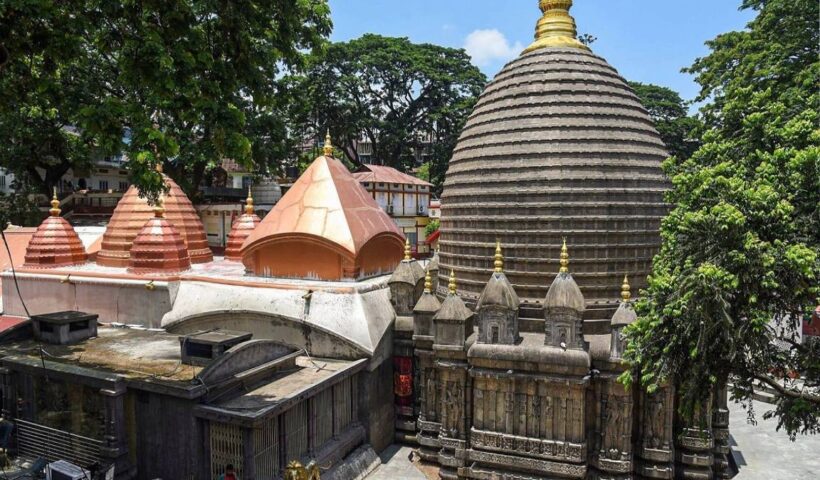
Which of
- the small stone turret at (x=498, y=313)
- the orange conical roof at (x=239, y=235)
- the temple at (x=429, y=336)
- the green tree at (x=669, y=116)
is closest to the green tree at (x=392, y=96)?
the green tree at (x=669, y=116)

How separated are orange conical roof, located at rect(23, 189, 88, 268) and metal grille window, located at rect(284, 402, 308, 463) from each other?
35.6 feet

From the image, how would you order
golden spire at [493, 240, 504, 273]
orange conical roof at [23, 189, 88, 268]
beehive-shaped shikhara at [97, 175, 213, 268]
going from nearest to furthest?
golden spire at [493, 240, 504, 273], orange conical roof at [23, 189, 88, 268], beehive-shaped shikhara at [97, 175, 213, 268]

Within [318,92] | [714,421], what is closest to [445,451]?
[714,421]

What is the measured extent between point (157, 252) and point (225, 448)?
7.79 m

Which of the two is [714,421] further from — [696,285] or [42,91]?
[42,91]

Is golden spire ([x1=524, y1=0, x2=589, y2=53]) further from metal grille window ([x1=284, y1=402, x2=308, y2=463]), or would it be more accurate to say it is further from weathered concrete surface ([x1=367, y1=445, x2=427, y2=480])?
weathered concrete surface ([x1=367, y1=445, x2=427, y2=480])

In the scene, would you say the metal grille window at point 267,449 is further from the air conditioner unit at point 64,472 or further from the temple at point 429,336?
the air conditioner unit at point 64,472

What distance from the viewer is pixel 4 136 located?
24578 millimetres

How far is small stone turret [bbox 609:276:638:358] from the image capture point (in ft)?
36.3

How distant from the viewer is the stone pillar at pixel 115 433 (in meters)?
10.2

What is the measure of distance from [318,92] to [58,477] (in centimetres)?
2847

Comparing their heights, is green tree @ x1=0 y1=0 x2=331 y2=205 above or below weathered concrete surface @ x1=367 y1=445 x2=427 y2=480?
above

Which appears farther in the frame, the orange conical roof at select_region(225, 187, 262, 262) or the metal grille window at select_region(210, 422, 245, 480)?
the orange conical roof at select_region(225, 187, 262, 262)

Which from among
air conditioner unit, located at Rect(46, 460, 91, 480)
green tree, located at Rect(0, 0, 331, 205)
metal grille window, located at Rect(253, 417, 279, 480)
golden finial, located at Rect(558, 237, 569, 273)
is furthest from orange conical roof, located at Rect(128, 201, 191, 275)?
golden finial, located at Rect(558, 237, 569, 273)
